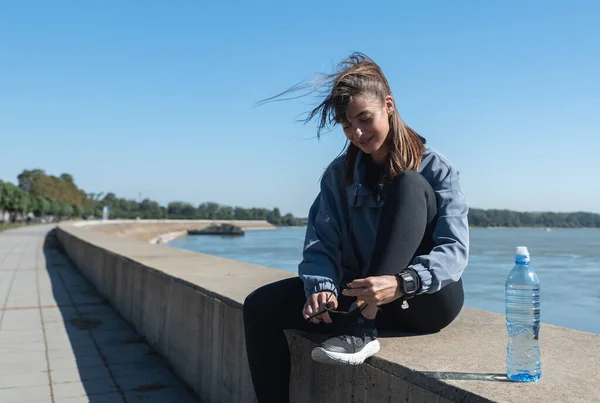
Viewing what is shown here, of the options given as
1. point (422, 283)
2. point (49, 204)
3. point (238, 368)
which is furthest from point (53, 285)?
point (49, 204)

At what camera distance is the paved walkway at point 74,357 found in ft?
10.7

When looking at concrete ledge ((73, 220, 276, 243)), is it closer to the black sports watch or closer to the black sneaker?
the black sneaker

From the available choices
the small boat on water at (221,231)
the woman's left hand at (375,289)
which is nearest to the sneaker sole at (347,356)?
the woman's left hand at (375,289)

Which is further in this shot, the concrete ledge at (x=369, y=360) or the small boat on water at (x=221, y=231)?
the small boat on water at (x=221, y=231)

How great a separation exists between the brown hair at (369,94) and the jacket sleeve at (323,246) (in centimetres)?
12

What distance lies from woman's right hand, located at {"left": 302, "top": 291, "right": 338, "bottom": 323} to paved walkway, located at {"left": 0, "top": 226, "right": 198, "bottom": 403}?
1.64 metres

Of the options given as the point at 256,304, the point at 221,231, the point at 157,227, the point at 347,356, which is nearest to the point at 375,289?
the point at 347,356

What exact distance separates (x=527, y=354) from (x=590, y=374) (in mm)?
209

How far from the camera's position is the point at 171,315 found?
385cm

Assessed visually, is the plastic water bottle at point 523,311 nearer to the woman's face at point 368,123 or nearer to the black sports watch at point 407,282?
the black sports watch at point 407,282

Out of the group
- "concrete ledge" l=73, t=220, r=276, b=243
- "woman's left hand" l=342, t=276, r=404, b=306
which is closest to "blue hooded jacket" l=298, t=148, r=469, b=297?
"woman's left hand" l=342, t=276, r=404, b=306

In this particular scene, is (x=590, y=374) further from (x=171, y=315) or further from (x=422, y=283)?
(x=171, y=315)

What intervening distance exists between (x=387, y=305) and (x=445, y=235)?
0.34 meters

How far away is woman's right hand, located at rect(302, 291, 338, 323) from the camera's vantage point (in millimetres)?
1886
